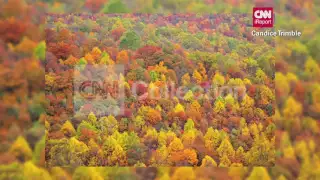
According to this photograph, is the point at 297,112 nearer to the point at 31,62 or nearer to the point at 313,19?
the point at 313,19

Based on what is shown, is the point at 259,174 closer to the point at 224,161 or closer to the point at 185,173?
the point at 224,161

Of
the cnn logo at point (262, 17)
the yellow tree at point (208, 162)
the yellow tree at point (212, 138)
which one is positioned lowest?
the yellow tree at point (208, 162)

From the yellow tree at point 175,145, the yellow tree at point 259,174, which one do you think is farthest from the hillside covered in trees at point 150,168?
the yellow tree at point 175,145

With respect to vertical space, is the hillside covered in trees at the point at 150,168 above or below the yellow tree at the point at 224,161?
above

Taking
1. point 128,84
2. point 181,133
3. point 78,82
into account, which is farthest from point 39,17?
point 181,133

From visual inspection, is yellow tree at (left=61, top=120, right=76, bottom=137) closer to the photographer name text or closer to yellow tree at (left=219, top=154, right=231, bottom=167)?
yellow tree at (left=219, top=154, right=231, bottom=167)

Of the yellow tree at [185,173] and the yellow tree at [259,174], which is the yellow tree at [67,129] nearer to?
the yellow tree at [185,173]

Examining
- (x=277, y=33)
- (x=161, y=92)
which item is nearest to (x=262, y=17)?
(x=277, y=33)
